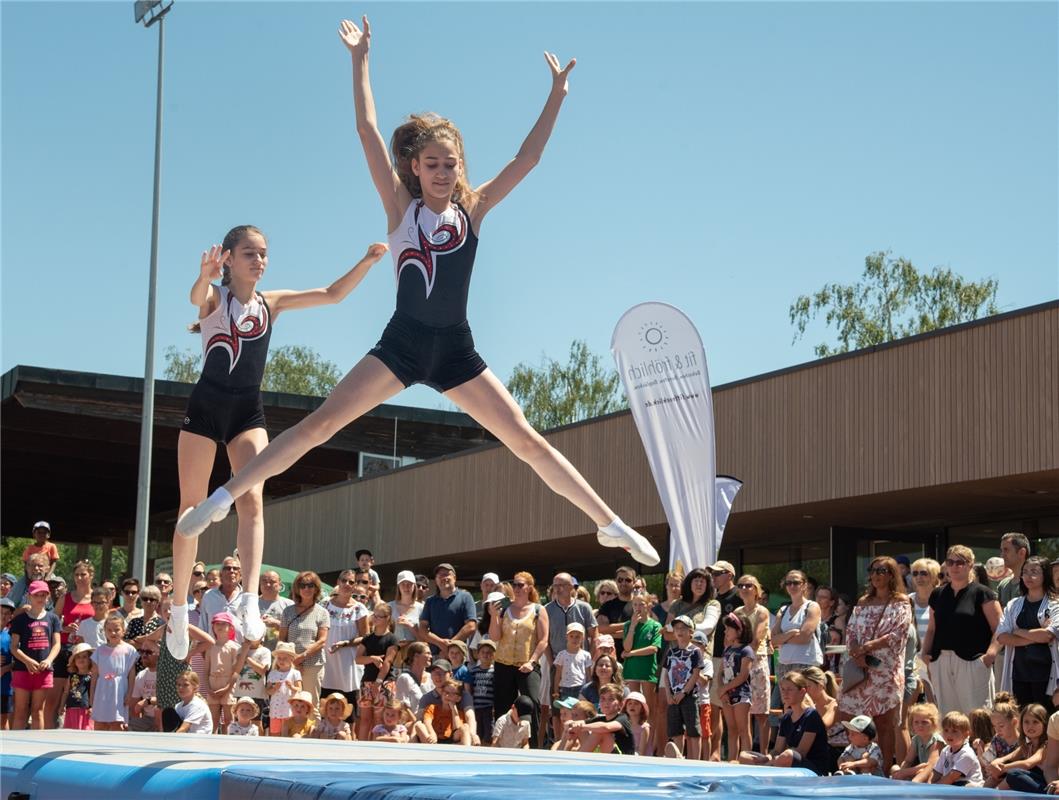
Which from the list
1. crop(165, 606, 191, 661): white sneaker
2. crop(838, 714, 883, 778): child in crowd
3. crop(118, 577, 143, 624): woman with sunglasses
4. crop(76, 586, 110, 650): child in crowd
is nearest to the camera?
crop(165, 606, 191, 661): white sneaker

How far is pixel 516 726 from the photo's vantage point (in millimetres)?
10000

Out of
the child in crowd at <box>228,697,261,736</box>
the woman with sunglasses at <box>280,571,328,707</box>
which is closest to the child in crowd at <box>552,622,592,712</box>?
the woman with sunglasses at <box>280,571,328,707</box>

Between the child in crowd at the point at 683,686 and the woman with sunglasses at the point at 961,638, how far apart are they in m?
1.43

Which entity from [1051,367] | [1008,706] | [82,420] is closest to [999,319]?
[1051,367]

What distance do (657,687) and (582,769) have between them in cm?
586

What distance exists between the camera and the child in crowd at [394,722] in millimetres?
9609

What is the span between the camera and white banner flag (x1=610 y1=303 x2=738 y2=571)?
40.9ft

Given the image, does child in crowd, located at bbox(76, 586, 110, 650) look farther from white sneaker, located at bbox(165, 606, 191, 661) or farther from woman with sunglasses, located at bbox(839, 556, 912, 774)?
woman with sunglasses, located at bbox(839, 556, 912, 774)

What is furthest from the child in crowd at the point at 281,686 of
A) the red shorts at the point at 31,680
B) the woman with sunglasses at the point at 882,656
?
the woman with sunglasses at the point at 882,656

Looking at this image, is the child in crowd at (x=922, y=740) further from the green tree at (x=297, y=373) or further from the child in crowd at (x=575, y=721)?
the green tree at (x=297, y=373)

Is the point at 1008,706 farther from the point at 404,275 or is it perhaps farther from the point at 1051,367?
the point at 1051,367

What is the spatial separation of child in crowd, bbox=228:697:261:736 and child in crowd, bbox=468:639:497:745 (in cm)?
174

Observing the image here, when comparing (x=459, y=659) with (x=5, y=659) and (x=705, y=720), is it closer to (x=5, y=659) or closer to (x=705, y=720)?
(x=705, y=720)

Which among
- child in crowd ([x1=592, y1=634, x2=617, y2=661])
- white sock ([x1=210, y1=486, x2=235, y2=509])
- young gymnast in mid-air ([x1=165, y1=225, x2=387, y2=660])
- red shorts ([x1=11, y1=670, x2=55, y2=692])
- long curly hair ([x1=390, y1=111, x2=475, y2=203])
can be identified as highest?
long curly hair ([x1=390, y1=111, x2=475, y2=203])
